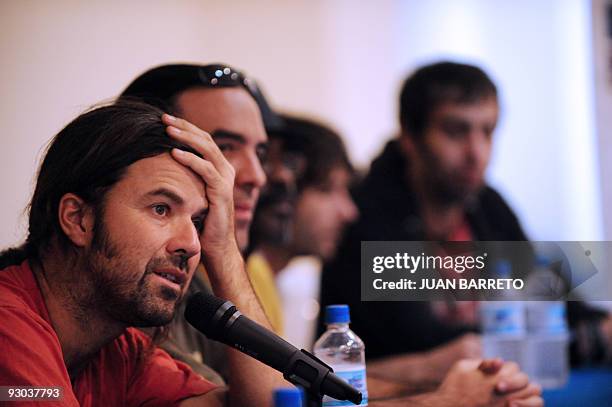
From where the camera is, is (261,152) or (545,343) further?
(545,343)

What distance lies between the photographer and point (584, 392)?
1720mm

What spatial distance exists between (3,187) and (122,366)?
378 mm

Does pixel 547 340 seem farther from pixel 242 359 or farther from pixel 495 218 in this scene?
pixel 242 359

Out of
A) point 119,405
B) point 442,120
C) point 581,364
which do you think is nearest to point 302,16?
point 442,120

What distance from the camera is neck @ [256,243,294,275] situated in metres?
2.73

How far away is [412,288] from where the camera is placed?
146cm

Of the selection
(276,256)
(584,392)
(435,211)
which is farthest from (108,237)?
(276,256)

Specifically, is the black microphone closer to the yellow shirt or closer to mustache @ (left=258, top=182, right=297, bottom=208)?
the yellow shirt

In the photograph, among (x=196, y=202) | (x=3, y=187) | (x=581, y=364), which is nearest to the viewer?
(x=196, y=202)

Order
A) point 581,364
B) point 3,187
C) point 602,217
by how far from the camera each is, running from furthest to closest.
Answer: point 602,217 < point 581,364 < point 3,187

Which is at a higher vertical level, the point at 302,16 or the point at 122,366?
the point at 302,16

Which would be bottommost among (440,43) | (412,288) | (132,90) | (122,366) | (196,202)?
(122,366)

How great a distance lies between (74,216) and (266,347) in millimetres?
337

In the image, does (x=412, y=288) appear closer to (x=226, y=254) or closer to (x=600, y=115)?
(x=226, y=254)
